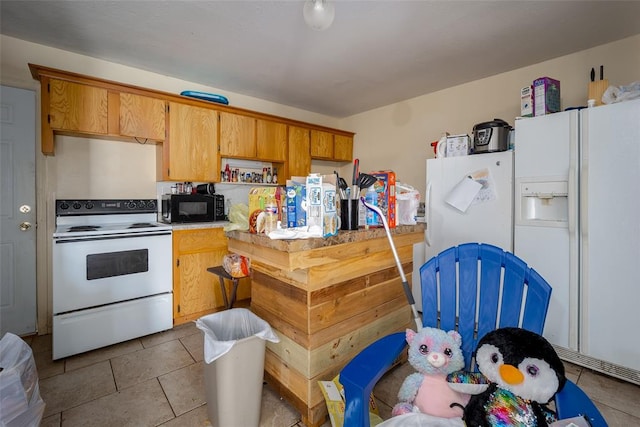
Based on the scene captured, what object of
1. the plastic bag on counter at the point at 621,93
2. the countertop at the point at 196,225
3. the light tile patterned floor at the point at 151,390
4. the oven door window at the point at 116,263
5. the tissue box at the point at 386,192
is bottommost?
the light tile patterned floor at the point at 151,390

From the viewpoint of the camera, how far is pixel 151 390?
178cm

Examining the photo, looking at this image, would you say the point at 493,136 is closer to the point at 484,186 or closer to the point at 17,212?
the point at 484,186

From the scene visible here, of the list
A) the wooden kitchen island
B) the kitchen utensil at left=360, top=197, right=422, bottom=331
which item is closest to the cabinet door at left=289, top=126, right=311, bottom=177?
the wooden kitchen island

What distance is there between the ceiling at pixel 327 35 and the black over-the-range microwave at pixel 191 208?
1.30m

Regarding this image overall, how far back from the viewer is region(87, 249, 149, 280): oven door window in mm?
2201

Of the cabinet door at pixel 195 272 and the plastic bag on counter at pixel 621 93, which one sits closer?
the plastic bag on counter at pixel 621 93

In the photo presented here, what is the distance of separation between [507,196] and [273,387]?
7.19 feet

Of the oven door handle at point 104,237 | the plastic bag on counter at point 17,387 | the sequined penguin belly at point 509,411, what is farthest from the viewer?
the oven door handle at point 104,237

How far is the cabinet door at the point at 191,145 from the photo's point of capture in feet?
9.33

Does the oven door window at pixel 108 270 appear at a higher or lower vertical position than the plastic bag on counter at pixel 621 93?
lower

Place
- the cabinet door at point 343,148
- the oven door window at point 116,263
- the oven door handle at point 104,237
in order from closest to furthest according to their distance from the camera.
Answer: the oven door handle at point 104,237 < the oven door window at point 116,263 < the cabinet door at point 343,148

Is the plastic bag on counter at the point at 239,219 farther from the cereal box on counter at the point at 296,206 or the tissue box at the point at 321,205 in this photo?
the tissue box at the point at 321,205

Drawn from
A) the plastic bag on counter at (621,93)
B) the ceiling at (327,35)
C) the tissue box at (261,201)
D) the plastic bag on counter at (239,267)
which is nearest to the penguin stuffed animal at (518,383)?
the tissue box at (261,201)

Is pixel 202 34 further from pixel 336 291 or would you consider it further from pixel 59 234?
pixel 336 291
